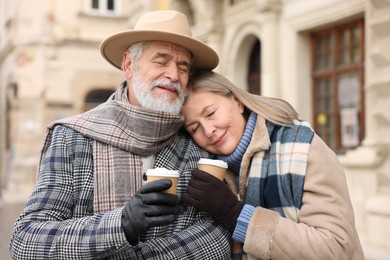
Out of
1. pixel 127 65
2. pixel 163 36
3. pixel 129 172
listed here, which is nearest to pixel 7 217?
pixel 127 65

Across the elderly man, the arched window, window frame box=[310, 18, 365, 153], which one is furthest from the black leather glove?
the arched window

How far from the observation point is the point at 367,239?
20.8 ft

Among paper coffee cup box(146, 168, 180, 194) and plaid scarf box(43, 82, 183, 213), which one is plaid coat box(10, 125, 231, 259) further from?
paper coffee cup box(146, 168, 180, 194)

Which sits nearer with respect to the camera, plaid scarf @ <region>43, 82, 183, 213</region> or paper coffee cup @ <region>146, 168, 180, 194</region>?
paper coffee cup @ <region>146, 168, 180, 194</region>

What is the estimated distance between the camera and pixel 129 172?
2.30m

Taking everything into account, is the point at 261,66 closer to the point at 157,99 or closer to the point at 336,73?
the point at 336,73

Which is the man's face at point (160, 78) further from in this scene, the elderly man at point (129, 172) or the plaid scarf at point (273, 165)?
the plaid scarf at point (273, 165)

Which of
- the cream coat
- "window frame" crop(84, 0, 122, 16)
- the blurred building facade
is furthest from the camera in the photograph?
"window frame" crop(84, 0, 122, 16)

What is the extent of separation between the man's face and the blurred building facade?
4394mm

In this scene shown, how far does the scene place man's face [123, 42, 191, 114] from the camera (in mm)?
2387

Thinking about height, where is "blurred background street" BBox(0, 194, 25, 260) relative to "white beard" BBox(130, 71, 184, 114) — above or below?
below

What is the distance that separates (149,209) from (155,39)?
0.86m

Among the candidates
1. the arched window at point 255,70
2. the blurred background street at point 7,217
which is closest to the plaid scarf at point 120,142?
the blurred background street at point 7,217

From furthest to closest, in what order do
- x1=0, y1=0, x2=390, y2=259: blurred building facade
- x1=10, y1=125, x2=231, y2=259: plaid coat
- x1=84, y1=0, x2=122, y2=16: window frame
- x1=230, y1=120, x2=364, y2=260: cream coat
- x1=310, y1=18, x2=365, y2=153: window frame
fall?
x1=84, y1=0, x2=122, y2=16: window frame
x1=310, y1=18, x2=365, y2=153: window frame
x1=0, y1=0, x2=390, y2=259: blurred building facade
x1=230, y1=120, x2=364, y2=260: cream coat
x1=10, y1=125, x2=231, y2=259: plaid coat
